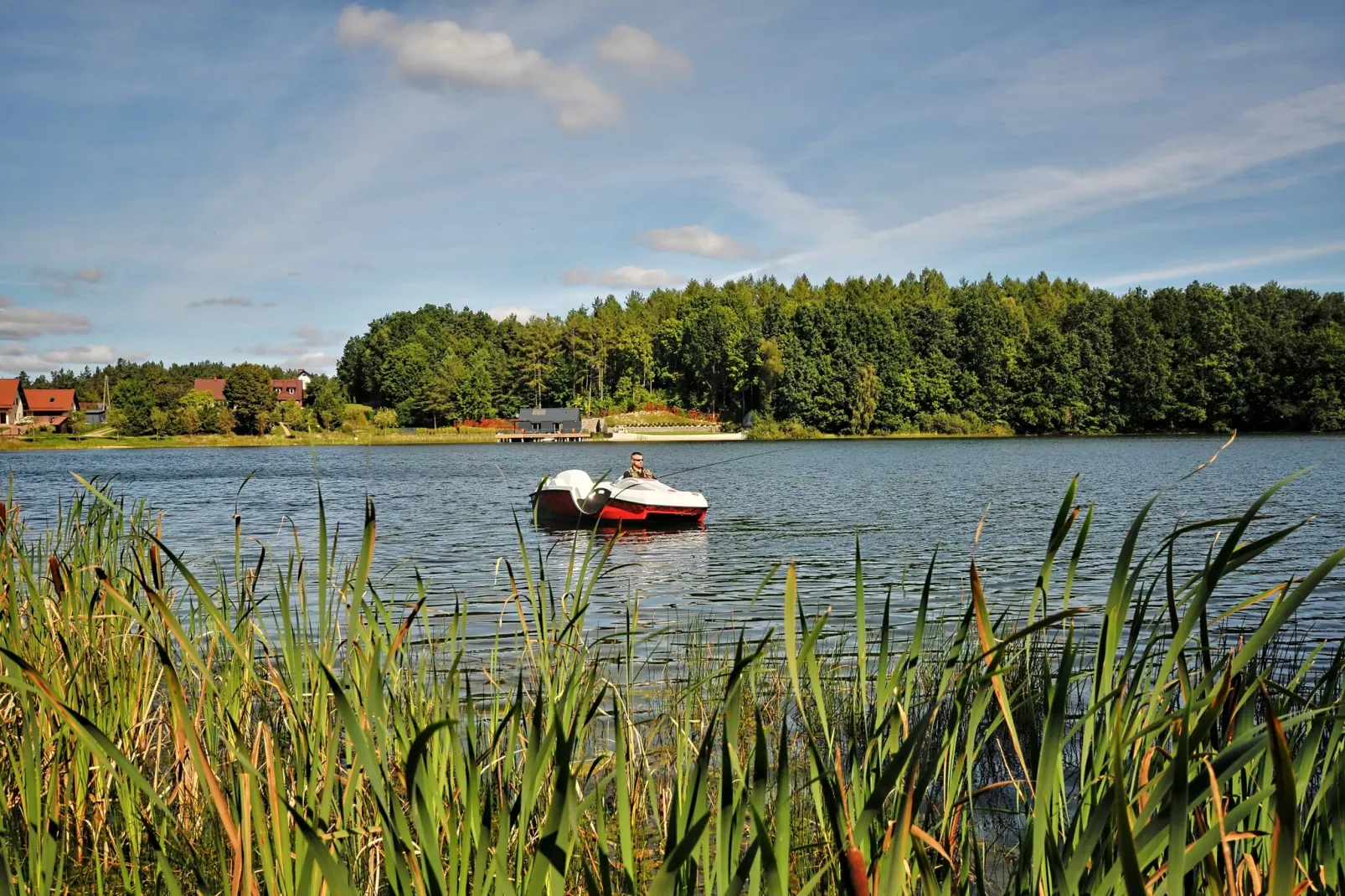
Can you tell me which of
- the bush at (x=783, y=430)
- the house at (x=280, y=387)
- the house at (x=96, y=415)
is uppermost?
the house at (x=280, y=387)

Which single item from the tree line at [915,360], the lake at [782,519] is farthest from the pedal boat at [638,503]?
the tree line at [915,360]

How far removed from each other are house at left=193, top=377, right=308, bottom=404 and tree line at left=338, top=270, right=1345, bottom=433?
7981mm

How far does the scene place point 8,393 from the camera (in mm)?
102938

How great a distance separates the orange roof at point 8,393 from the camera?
10181cm

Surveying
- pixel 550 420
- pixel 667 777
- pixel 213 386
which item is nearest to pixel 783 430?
pixel 550 420

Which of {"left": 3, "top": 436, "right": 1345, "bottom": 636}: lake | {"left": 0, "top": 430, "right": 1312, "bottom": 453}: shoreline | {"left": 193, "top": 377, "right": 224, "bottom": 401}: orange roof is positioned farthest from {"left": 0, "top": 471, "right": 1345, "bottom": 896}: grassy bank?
{"left": 193, "top": 377, "right": 224, "bottom": 401}: orange roof

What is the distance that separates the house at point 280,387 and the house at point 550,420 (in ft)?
90.5

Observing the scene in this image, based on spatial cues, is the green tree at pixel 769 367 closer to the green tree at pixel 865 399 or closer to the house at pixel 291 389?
the green tree at pixel 865 399

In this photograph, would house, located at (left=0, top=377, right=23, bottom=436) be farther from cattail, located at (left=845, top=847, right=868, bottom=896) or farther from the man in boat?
cattail, located at (left=845, top=847, right=868, bottom=896)

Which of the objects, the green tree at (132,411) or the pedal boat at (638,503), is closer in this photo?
the pedal boat at (638,503)

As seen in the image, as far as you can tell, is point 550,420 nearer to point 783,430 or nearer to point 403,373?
point 403,373

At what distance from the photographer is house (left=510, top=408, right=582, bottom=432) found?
340 ft

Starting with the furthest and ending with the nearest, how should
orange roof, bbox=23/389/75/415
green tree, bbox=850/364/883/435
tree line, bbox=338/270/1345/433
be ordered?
orange roof, bbox=23/389/75/415 → green tree, bbox=850/364/883/435 → tree line, bbox=338/270/1345/433

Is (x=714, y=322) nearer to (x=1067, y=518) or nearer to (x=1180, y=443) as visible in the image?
(x=1180, y=443)
